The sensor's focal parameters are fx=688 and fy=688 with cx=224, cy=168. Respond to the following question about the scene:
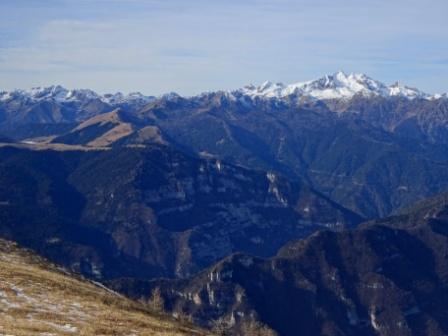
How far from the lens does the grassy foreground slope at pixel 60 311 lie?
8256 centimetres

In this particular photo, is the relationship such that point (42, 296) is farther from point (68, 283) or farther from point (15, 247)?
point (15, 247)

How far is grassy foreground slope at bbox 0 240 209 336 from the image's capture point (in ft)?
271

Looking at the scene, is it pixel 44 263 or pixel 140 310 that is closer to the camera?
pixel 140 310

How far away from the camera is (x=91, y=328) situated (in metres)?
84.4

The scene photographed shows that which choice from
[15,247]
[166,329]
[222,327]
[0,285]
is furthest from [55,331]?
[15,247]

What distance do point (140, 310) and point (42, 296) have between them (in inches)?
714

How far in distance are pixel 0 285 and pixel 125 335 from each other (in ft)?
92.5

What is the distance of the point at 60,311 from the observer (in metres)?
93.6

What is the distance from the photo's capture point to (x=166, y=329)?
9388 cm

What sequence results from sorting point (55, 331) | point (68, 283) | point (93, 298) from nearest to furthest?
point (55, 331)
point (93, 298)
point (68, 283)

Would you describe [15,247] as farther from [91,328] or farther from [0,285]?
[91,328]

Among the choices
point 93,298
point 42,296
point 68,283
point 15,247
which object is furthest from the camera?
point 15,247

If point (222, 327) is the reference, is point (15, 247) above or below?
above

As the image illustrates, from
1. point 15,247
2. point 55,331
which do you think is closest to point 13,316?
point 55,331
